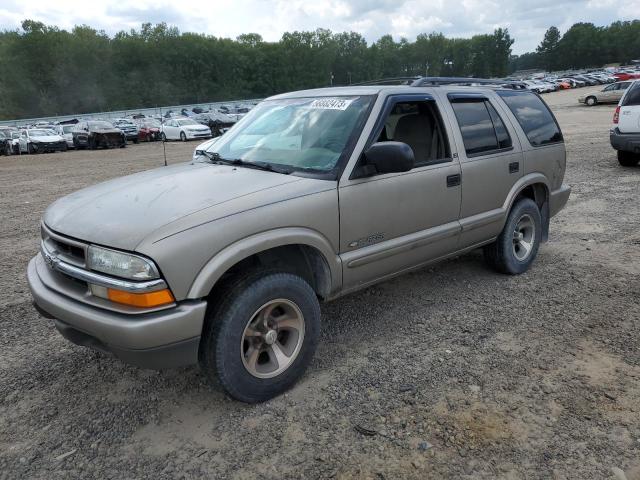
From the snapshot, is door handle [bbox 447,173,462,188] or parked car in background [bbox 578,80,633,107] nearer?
door handle [bbox 447,173,462,188]

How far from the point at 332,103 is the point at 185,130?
89.8 feet

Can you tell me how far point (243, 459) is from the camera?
2600mm

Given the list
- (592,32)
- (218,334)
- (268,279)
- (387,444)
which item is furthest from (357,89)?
(592,32)

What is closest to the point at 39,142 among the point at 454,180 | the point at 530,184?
the point at 530,184

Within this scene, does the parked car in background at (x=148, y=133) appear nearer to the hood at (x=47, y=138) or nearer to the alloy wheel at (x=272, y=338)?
the hood at (x=47, y=138)

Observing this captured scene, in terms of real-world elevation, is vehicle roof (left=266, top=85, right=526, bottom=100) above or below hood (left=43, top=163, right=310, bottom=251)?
above

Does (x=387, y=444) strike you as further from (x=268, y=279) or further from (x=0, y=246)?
(x=0, y=246)

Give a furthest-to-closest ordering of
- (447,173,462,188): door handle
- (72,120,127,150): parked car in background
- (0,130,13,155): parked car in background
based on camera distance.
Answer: (72,120,127,150): parked car in background < (0,130,13,155): parked car in background < (447,173,462,188): door handle

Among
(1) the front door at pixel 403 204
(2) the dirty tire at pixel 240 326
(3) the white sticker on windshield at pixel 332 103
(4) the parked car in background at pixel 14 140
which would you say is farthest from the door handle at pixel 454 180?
(4) the parked car in background at pixel 14 140

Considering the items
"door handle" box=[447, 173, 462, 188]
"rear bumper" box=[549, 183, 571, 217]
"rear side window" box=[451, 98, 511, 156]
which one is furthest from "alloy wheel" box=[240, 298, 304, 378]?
"rear bumper" box=[549, 183, 571, 217]

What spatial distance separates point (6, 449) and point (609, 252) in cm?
572

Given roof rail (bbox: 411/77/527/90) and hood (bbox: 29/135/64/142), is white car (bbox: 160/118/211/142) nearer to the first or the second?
hood (bbox: 29/135/64/142)

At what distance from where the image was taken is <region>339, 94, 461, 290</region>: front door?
338 cm

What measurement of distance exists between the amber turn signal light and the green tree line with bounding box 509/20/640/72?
163068 mm
